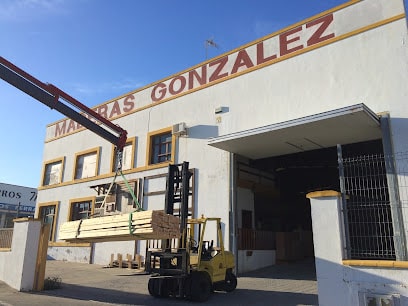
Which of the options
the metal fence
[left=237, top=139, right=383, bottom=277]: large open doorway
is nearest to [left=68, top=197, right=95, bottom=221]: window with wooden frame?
[left=237, top=139, right=383, bottom=277]: large open doorway

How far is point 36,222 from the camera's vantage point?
40.5ft

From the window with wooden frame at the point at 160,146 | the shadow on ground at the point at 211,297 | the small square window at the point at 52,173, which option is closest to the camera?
the shadow on ground at the point at 211,297

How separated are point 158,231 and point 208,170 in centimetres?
854

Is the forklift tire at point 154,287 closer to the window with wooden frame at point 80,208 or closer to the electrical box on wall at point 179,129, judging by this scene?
the electrical box on wall at point 179,129

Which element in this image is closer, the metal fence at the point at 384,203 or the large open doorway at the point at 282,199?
the metal fence at the point at 384,203

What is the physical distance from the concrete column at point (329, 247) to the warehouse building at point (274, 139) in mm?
229

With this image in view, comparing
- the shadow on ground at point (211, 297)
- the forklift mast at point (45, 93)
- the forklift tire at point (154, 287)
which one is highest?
the forklift mast at point (45, 93)

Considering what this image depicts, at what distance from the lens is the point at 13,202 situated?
1961 inches

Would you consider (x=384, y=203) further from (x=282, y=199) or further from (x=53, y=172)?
(x=53, y=172)

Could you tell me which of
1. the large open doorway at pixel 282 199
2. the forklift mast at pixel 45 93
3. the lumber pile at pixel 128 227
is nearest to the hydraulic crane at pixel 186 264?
the lumber pile at pixel 128 227

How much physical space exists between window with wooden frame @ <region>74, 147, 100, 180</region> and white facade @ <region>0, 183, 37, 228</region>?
27.2m

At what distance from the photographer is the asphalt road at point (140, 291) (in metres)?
10.0

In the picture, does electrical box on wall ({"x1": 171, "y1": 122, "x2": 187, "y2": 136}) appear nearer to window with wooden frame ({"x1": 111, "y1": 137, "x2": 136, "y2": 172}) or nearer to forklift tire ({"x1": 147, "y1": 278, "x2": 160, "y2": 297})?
window with wooden frame ({"x1": 111, "y1": 137, "x2": 136, "y2": 172})

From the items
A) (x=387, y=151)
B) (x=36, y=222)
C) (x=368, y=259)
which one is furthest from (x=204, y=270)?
(x=387, y=151)
